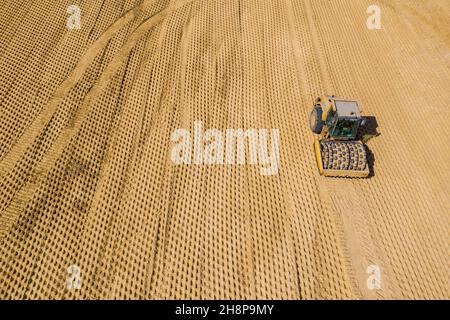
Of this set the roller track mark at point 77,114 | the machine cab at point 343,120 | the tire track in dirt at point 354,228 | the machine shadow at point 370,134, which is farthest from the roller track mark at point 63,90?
the machine shadow at point 370,134

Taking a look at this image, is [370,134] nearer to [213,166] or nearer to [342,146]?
[342,146]

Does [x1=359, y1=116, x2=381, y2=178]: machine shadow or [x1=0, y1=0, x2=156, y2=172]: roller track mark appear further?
[x1=359, y1=116, x2=381, y2=178]: machine shadow

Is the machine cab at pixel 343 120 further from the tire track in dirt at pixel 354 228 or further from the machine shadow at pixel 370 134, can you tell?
the tire track in dirt at pixel 354 228

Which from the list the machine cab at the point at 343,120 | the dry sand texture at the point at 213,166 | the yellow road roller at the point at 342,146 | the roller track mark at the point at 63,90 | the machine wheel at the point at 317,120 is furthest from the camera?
the machine wheel at the point at 317,120

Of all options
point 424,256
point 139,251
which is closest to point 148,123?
point 139,251

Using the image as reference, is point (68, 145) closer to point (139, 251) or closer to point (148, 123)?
point (148, 123)

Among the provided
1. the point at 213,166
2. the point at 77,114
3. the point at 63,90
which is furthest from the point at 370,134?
the point at 63,90

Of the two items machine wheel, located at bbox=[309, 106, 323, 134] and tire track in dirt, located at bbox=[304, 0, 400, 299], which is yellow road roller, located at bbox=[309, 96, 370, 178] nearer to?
machine wheel, located at bbox=[309, 106, 323, 134]

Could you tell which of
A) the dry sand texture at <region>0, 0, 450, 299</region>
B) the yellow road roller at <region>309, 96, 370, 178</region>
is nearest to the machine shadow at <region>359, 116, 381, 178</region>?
the dry sand texture at <region>0, 0, 450, 299</region>
